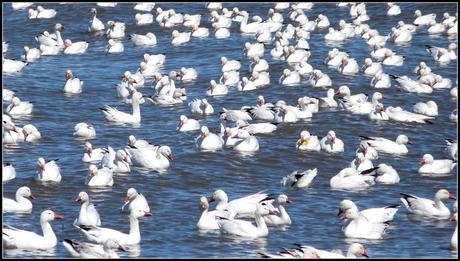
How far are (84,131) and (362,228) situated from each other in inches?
428

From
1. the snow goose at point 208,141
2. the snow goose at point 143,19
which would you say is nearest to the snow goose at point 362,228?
the snow goose at point 208,141

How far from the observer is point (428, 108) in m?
35.4

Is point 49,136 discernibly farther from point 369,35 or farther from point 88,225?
point 369,35

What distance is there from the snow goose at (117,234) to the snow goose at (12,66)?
19.1 metres

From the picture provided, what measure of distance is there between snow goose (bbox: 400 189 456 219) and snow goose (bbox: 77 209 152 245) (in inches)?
237

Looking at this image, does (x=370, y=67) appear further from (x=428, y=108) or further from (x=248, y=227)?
(x=248, y=227)

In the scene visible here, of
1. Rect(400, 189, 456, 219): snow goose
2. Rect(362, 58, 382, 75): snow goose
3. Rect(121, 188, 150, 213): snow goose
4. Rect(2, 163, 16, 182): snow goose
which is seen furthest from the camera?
Rect(362, 58, 382, 75): snow goose

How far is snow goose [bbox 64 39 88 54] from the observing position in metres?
45.3

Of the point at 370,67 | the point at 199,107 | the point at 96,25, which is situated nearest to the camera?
the point at 199,107

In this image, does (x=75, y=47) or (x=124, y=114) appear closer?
(x=124, y=114)

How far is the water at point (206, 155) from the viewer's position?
24.2 m

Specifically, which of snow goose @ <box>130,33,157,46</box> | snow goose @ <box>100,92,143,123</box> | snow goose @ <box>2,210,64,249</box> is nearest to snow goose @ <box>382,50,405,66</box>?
snow goose @ <box>130,33,157,46</box>

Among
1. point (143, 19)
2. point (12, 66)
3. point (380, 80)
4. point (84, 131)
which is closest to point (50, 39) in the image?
point (12, 66)

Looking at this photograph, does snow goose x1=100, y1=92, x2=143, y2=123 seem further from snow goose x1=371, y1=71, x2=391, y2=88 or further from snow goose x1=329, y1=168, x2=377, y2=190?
snow goose x1=329, y1=168, x2=377, y2=190
